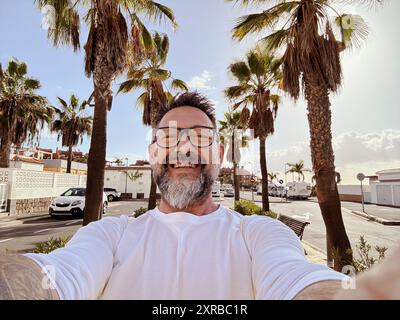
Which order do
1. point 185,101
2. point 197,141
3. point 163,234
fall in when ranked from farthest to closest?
point 185,101 → point 197,141 → point 163,234

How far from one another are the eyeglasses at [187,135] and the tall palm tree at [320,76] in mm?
3958

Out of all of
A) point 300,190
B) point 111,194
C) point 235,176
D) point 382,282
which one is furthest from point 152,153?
point 300,190

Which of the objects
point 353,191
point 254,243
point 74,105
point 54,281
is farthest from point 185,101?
point 353,191

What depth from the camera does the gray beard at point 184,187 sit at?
1.89 meters

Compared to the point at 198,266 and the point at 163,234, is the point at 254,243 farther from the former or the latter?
the point at 163,234

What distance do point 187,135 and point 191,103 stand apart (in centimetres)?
44

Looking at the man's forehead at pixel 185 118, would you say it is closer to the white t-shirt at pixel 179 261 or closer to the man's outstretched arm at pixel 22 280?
the white t-shirt at pixel 179 261

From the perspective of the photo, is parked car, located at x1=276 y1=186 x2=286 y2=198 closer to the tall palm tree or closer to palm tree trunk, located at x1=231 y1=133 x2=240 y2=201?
palm tree trunk, located at x1=231 y1=133 x2=240 y2=201

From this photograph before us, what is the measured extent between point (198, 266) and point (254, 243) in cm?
36

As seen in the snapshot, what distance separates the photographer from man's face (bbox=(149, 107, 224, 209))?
1962 mm

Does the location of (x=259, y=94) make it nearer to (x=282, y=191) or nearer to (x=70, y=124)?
(x=70, y=124)

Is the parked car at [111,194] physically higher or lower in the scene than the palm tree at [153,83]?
lower

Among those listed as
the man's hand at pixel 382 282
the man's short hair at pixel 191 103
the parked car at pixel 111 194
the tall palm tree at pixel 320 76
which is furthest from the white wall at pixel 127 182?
the man's hand at pixel 382 282

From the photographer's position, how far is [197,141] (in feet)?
7.04
